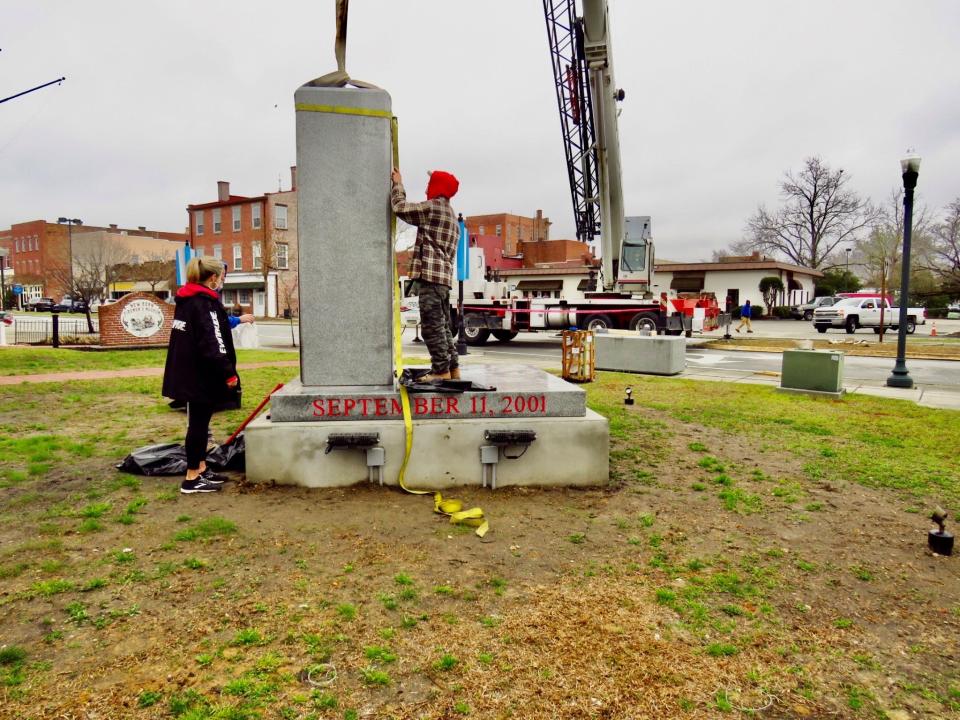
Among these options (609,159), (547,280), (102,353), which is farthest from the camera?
(547,280)

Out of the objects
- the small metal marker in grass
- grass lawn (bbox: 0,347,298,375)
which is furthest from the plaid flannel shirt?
grass lawn (bbox: 0,347,298,375)

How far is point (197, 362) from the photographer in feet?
14.6

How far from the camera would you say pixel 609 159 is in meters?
19.3

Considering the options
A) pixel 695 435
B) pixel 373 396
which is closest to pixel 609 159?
pixel 695 435

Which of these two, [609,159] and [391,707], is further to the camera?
[609,159]

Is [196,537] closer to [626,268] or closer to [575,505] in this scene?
[575,505]

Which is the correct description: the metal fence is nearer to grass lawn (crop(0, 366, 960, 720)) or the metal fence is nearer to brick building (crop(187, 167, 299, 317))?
grass lawn (crop(0, 366, 960, 720))

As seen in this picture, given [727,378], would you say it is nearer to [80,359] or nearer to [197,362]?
[197,362]

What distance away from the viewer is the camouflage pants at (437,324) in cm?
491

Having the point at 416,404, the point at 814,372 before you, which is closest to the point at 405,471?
the point at 416,404

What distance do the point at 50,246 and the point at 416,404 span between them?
3322 inches

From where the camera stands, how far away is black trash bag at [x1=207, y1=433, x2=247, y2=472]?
5074 millimetres

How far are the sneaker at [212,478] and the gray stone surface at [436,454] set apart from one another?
0.23 m

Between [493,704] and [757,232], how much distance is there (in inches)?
2741
